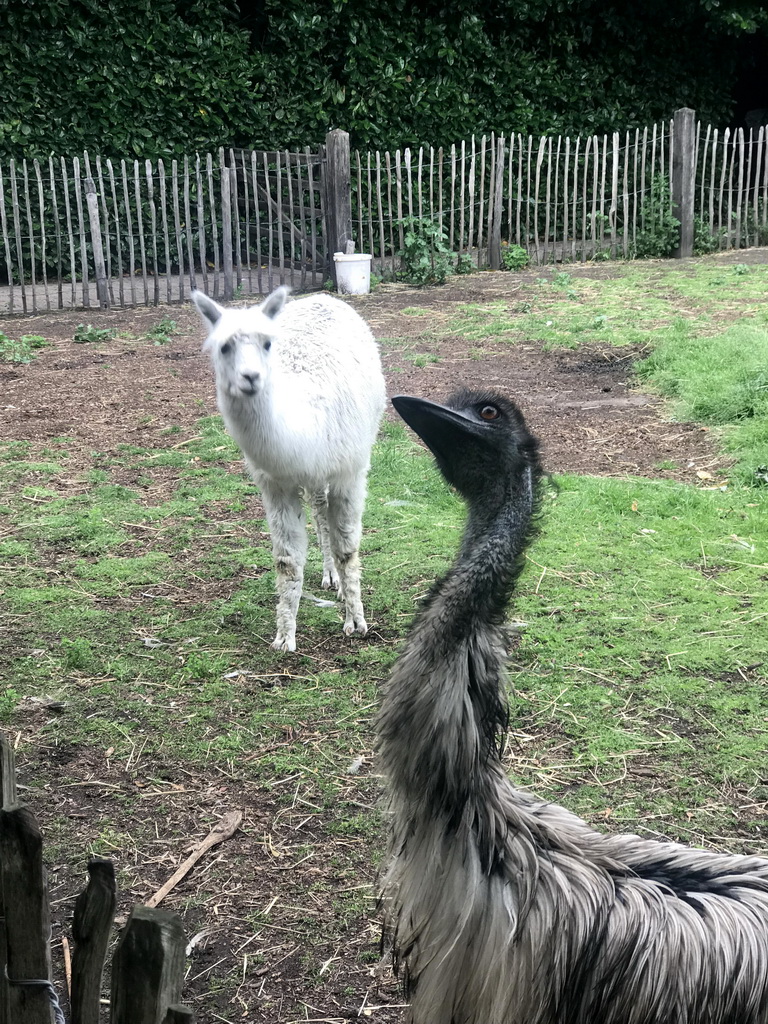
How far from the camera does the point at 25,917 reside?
2.09 metres

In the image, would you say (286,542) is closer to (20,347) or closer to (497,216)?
(20,347)

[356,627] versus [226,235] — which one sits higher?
[226,235]

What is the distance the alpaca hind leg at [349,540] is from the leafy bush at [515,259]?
10.3 metres

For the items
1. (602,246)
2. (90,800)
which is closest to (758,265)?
(602,246)

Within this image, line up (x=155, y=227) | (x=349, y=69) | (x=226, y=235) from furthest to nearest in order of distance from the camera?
(x=349, y=69)
(x=155, y=227)
(x=226, y=235)

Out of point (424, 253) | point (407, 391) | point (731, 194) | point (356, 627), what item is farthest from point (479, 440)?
point (731, 194)

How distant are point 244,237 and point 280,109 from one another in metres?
2.25

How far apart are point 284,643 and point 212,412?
13.3 feet

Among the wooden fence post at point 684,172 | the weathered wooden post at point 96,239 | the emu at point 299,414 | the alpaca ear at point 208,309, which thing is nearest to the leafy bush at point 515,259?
the wooden fence post at point 684,172

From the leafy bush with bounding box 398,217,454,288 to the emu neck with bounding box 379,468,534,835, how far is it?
464 inches

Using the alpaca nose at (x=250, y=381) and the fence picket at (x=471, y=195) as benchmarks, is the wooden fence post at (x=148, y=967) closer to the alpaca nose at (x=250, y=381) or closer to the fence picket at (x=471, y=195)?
the alpaca nose at (x=250, y=381)

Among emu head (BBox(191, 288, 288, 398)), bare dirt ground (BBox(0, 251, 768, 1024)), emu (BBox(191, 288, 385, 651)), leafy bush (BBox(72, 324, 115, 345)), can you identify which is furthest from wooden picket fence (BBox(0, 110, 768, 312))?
emu head (BBox(191, 288, 288, 398))

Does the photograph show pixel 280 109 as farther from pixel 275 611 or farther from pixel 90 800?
pixel 90 800

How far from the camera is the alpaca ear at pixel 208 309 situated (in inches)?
187
